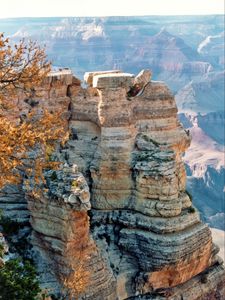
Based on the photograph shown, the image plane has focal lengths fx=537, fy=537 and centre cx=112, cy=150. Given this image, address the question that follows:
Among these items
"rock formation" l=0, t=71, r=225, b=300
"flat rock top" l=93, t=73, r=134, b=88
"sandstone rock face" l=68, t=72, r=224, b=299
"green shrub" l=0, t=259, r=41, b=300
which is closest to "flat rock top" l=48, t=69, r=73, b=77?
"rock formation" l=0, t=71, r=225, b=300

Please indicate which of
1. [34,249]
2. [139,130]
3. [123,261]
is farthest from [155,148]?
[34,249]

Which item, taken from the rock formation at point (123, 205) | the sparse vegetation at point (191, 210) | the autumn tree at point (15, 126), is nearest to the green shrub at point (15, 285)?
the autumn tree at point (15, 126)

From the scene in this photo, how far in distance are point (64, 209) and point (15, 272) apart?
15.6ft

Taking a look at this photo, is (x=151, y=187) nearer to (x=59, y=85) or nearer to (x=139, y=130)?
(x=139, y=130)

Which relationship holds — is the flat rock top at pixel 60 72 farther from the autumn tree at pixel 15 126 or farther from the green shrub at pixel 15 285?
the green shrub at pixel 15 285

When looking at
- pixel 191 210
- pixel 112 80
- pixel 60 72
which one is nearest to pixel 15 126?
pixel 112 80

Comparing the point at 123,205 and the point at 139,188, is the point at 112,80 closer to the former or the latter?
the point at 139,188

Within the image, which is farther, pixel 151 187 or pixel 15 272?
pixel 151 187

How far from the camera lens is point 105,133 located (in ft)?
96.1

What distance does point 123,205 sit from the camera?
2919 cm

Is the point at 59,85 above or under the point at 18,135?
above

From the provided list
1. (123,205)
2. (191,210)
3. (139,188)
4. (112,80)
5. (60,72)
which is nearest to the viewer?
(139,188)

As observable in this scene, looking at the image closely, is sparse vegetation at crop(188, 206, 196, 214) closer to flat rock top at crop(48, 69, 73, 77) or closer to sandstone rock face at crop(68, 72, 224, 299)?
sandstone rock face at crop(68, 72, 224, 299)

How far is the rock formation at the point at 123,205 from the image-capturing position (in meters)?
25.4
